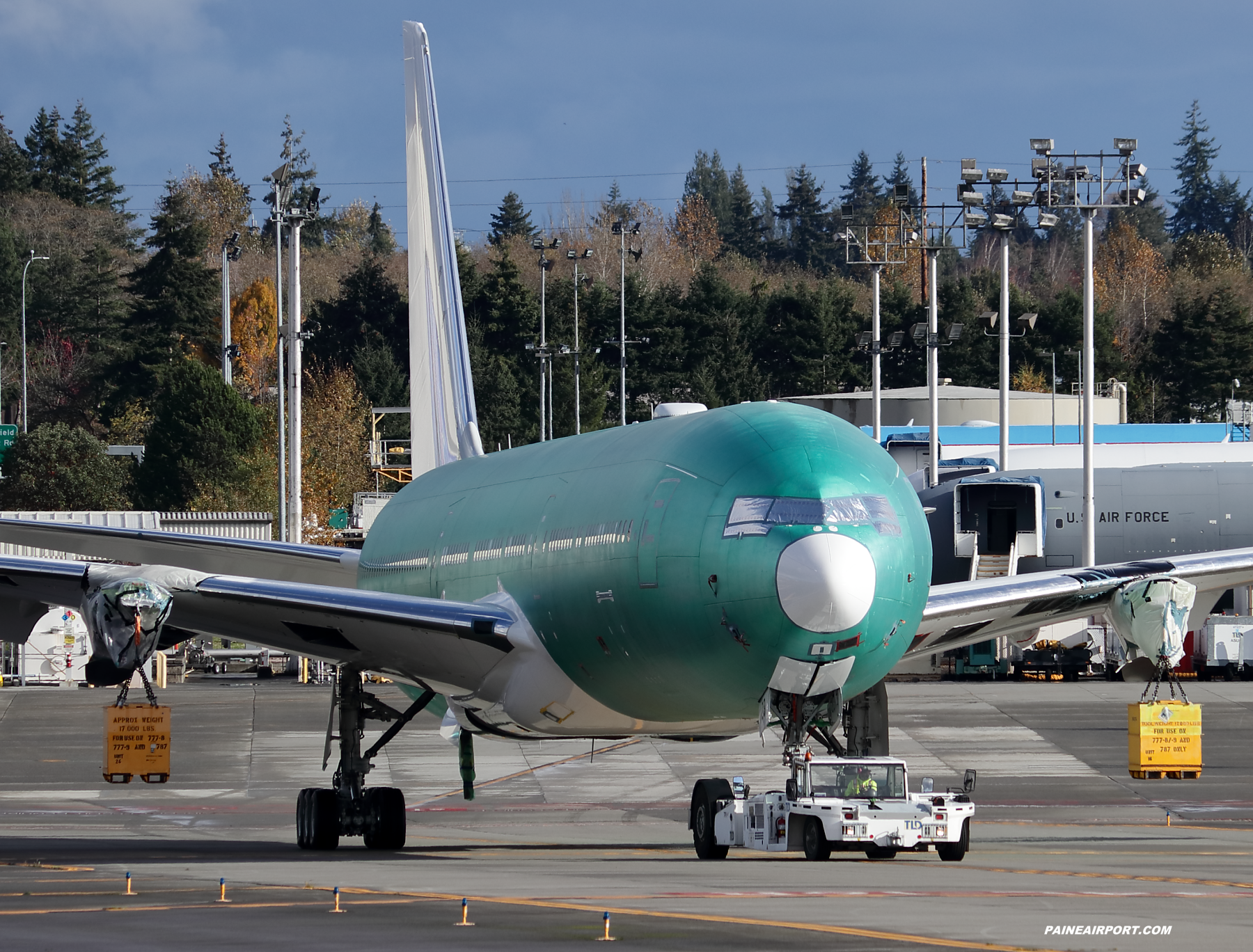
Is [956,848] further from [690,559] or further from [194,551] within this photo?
[194,551]

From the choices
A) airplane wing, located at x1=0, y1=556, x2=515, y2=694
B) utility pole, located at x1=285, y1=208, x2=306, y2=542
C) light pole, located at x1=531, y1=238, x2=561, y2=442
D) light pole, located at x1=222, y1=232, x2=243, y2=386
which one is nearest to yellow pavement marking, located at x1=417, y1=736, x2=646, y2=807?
airplane wing, located at x1=0, y1=556, x2=515, y2=694

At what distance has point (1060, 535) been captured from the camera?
72.2 m

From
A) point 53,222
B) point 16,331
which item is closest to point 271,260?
point 53,222

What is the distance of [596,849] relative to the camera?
2670cm

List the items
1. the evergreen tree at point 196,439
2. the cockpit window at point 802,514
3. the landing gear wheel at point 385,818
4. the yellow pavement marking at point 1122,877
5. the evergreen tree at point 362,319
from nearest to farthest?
the cockpit window at point 802,514, the yellow pavement marking at point 1122,877, the landing gear wheel at point 385,818, the evergreen tree at point 196,439, the evergreen tree at point 362,319

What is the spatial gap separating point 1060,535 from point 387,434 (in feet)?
228

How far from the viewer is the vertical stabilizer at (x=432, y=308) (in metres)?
34.4

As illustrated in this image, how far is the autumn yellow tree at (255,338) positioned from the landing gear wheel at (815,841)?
132504 millimetres

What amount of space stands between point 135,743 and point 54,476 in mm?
90251

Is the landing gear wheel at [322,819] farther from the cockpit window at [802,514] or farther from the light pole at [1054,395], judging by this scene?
the light pole at [1054,395]

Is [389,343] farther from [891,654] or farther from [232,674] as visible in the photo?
[891,654]

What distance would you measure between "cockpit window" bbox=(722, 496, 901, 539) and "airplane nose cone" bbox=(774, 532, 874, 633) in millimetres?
276

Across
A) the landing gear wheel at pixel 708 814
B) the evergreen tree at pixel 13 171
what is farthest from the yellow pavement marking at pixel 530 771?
the evergreen tree at pixel 13 171

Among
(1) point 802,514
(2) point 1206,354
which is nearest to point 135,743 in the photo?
(1) point 802,514
